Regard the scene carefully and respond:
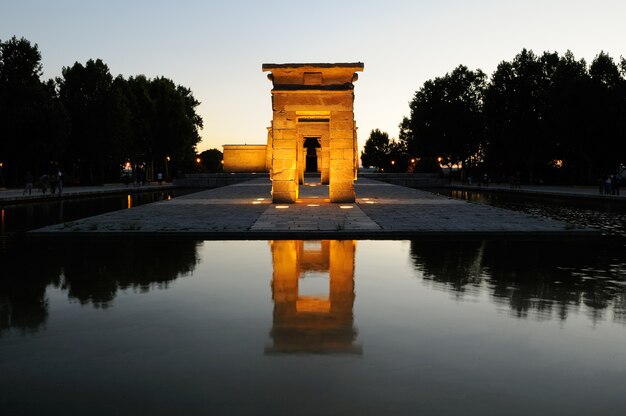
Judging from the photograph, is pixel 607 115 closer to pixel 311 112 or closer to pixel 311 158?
pixel 311 112

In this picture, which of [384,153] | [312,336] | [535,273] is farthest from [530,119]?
[384,153]

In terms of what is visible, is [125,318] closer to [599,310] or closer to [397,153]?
[599,310]

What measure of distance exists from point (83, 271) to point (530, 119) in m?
54.9

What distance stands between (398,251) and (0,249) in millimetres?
8442

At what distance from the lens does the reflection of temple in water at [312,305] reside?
5.86 m

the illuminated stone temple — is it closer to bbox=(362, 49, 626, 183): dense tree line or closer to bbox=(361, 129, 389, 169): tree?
bbox=(362, 49, 626, 183): dense tree line

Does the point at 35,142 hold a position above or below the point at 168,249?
above

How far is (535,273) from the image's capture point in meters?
9.79

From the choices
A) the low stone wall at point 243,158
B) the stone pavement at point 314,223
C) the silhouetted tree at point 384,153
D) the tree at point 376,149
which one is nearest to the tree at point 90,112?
the low stone wall at point 243,158

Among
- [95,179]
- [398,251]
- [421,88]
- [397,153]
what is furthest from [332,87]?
[397,153]

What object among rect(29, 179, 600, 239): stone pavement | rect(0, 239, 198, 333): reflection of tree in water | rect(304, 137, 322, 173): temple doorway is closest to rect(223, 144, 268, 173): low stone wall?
rect(304, 137, 322, 173): temple doorway

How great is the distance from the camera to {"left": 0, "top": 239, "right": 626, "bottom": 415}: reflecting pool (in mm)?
4512

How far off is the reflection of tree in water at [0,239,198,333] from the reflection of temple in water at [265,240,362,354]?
1818 mm

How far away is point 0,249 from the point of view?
1292 centimetres
